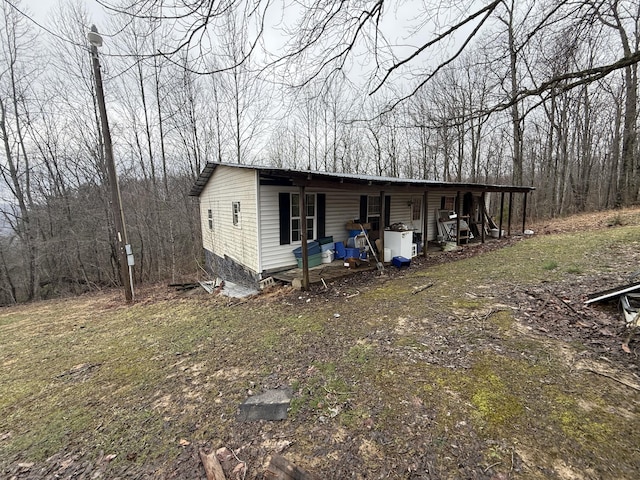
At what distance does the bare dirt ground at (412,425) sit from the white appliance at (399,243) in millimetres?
3729

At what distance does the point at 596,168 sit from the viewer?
Result: 20.6 metres

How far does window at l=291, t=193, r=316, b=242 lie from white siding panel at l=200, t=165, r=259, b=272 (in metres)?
1.08

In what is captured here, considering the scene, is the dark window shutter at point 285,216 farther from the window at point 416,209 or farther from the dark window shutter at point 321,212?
the window at point 416,209

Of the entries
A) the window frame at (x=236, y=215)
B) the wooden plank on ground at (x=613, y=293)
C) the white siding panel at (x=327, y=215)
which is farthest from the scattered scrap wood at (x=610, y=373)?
the window frame at (x=236, y=215)

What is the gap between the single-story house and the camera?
6.82m

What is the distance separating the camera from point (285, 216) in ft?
23.9

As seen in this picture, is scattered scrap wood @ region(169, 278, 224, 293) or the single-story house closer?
the single-story house

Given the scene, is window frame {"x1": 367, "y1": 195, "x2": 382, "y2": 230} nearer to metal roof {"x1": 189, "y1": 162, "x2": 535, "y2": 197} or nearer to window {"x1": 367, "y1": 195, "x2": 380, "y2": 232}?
window {"x1": 367, "y1": 195, "x2": 380, "y2": 232}

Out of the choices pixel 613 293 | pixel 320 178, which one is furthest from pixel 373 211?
pixel 613 293

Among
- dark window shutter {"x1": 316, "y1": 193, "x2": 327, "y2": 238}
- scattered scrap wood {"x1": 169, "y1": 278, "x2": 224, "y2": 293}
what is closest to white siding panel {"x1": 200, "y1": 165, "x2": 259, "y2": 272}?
scattered scrap wood {"x1": 169, "y1": 278, "x2": 224, "y2": 293}

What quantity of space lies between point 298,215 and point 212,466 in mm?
6084

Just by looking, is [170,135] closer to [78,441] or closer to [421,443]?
[78,441]

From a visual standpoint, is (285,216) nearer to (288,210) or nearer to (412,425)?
(288,210)

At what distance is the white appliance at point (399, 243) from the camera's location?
26.7ft
